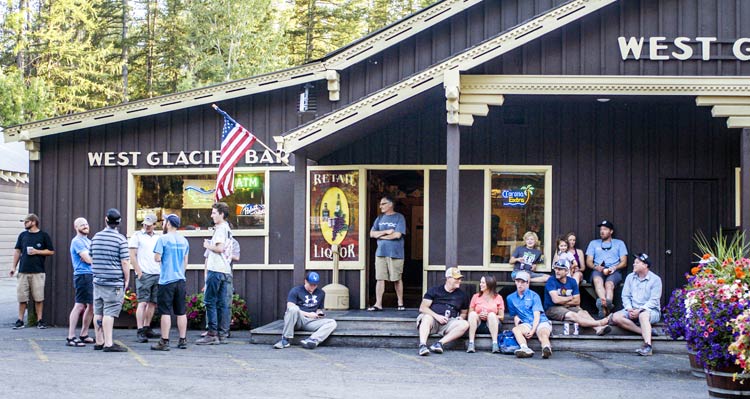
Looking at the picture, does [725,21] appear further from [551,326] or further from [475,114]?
[551,326]

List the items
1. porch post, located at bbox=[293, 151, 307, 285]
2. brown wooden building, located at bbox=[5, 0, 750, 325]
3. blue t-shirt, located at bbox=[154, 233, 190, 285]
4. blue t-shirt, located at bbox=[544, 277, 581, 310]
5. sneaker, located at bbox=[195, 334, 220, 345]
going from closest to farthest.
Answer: blue t-shirt, located at bbox=[154, 233, 190, 285]
sneaker, located at bbox=[195, 334, 220, 345]
blue t-shirt, located at bbox=[544, 277, 581, 310]
porch post, located at bbox=[293, 151, 307, 285]
brown wooden building, located at bbox=[5, 0, 750, 325]

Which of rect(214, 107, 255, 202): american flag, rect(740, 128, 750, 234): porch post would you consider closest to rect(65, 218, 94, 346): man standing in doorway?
A: rect(214, 107, 255, 202): american flag

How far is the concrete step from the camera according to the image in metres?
13.4

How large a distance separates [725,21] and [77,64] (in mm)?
28847

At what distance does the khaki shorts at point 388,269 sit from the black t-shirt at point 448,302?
5.34 feet

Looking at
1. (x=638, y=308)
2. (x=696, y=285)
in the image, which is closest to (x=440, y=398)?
(x=696, y=285)

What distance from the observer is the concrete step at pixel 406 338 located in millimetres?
13391

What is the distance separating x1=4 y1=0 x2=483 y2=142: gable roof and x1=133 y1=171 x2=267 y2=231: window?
118 centimetres

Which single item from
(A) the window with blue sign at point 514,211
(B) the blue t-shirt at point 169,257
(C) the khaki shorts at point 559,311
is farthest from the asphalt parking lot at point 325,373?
(A) the window with blue sign at point 514,211

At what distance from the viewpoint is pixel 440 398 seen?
9789 mm

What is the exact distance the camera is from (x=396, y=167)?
628 inches

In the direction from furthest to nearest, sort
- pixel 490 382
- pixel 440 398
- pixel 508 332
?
pixel 508 332 < pixel 490 382 < pixel 440 398

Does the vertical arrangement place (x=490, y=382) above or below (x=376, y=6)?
below

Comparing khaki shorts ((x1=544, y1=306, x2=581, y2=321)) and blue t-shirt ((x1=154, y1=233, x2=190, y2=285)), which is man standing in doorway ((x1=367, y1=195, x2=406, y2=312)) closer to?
khaki shorts ((x1=544, y1=306, x2=581, y2=321))
